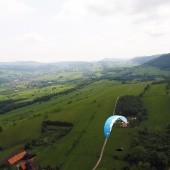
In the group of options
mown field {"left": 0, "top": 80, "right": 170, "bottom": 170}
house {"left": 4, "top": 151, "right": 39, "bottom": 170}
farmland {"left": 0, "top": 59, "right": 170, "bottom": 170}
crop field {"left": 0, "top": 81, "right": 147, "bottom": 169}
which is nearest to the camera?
house {"left": 4, "top": 151, "right": 39, "bottom": 170}

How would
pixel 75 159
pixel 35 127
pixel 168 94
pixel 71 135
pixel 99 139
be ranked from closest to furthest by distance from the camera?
pixel 75 159, pixel 99 139, pixel 71 135, pixel 35 127, pixel 168 94

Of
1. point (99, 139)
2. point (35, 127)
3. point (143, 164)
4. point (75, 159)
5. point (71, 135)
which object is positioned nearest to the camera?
point (143, 164)

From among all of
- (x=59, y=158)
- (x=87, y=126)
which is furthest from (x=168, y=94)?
(x=59, y=158)

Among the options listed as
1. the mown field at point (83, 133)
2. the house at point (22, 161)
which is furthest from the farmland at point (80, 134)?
the house at point (22, 161)

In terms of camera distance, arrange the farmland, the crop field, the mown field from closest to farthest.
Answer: the farmland, the mown field, the crop field

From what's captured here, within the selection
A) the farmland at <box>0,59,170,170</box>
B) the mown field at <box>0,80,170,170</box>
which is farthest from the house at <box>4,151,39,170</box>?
the mown field at <box>0,80,170,170</box>

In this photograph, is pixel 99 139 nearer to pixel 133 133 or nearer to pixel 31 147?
pixel 133 133

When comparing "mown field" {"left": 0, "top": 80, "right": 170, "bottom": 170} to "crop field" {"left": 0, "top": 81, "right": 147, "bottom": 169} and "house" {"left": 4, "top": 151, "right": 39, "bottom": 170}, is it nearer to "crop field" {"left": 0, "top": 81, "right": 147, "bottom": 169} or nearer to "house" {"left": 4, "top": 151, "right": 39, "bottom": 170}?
"crop field" {"left": 0, "top": 81, "right": 147, "bottom": 169}

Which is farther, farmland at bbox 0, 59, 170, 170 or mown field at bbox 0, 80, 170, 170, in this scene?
mown field at bbox 0, 80, 170, 170

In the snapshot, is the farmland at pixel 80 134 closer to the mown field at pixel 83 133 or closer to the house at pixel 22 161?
the mown field at pixel 83 133

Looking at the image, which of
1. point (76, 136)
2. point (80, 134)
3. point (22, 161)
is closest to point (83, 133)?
point (80, 134)

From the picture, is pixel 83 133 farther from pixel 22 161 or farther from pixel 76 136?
pixel 22 161
